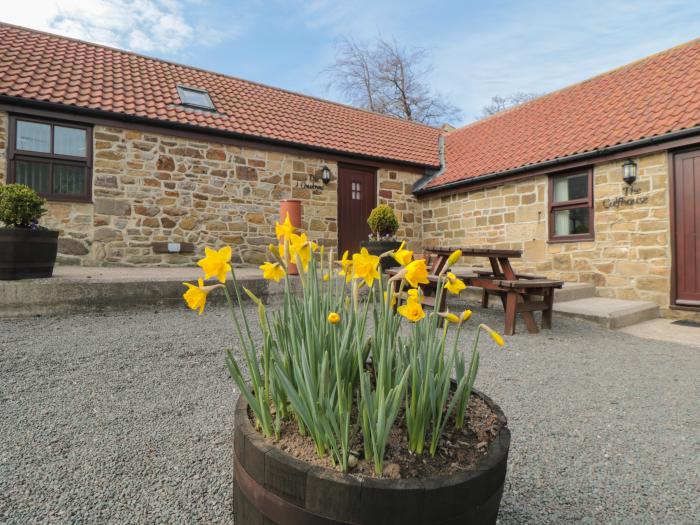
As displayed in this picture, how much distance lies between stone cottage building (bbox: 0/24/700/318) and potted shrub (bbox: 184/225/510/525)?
600 cm

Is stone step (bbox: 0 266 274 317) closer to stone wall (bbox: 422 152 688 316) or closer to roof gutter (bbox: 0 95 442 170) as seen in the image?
roof gutter (bbox: 0 95 442 170)

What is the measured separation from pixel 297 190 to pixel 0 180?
4.93 meters

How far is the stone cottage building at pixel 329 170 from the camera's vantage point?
5.84 m

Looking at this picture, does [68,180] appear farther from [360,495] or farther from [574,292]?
[574,292]

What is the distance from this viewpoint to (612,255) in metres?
6.16

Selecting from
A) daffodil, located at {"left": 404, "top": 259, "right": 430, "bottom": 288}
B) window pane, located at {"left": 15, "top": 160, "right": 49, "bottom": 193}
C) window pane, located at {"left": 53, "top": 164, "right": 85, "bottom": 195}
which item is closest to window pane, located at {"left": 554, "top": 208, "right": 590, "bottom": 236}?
daffodil, located at {"left": 404, "top": 259, "right": 430, "bottom": 288}

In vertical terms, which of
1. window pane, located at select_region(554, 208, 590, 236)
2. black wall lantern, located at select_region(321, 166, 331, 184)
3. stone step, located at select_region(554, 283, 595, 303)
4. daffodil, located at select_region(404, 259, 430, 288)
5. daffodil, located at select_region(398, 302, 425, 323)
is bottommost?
stone step, located at select_region(554, 283, 595, 303)

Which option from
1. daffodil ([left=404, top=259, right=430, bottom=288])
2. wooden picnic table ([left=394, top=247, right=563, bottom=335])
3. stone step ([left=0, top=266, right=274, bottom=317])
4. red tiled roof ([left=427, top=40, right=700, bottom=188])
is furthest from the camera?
red tiled roof ([left=427, top=40, right=700, bottom=188])

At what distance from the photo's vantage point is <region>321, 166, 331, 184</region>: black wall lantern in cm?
866

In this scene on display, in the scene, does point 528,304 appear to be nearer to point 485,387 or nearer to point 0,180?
point 485,387

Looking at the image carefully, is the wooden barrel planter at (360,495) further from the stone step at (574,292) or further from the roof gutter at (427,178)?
the roof gutter at (427,178)

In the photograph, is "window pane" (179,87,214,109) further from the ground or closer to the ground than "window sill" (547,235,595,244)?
further from the ground

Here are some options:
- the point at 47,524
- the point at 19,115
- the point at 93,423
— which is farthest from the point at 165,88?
the point at 47,524

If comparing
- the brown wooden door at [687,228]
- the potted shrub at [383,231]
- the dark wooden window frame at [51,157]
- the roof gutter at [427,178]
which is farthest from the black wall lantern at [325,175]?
the brown wooden door at [687,228]
